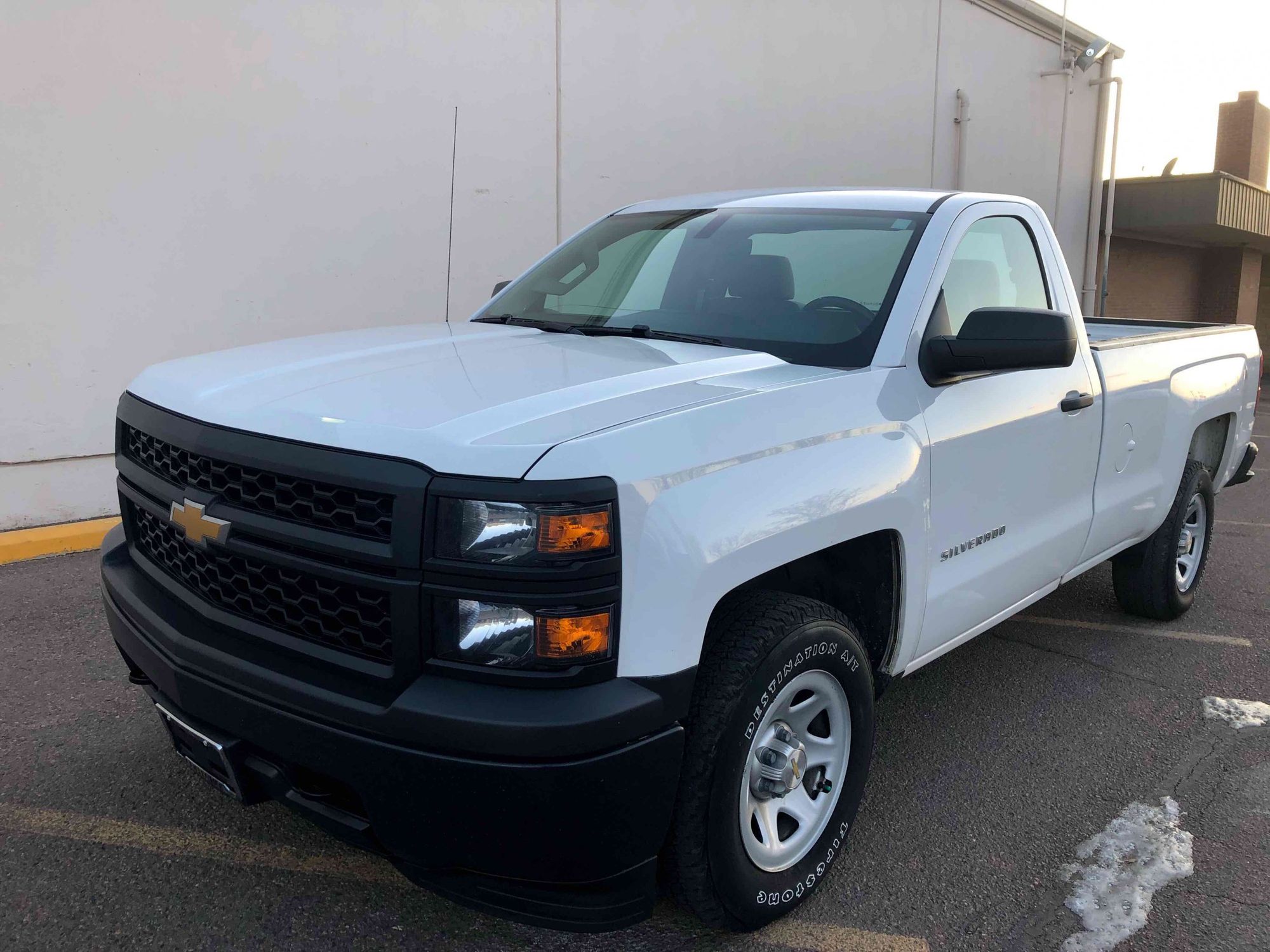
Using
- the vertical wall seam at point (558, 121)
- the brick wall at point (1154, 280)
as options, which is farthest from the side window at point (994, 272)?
the brick wall at point (1154, 280)

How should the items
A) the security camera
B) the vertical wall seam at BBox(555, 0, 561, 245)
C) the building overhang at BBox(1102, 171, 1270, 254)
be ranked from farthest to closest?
the building overhang at BBox(1102, 171, 1270, 254) < the security camera < the vertical wall seam at BBox(555, 0, 561, 245)

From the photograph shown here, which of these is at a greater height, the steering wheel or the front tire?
the steering wheel

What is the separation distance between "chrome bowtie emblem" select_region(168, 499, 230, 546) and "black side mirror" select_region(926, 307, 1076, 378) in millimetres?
1948

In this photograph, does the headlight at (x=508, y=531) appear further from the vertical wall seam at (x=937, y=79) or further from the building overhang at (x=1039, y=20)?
the building overhang at (x=1039, y=20)

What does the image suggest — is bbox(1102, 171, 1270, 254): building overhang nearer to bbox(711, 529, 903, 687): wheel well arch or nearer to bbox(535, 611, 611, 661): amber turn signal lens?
bbox(711, 529, 903, 687): wheel well arch

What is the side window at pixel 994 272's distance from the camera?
3.35 m

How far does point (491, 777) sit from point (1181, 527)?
4.06 meters

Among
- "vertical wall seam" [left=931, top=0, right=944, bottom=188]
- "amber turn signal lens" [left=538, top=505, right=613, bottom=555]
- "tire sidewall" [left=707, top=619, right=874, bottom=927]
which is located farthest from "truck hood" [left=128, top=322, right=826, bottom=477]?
"vertical wall seam" [left=931, top=0, right=944, bottom=188]

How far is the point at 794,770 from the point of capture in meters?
2.51

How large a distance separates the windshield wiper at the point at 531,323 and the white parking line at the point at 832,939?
1.90m

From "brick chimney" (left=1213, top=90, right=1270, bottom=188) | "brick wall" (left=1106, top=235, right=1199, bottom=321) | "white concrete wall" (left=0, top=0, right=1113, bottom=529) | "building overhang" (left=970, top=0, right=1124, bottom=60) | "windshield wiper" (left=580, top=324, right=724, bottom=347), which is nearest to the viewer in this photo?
"windshield wiper" (left=580, top=324, right=724, bottom=347)

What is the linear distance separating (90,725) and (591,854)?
2.34 m

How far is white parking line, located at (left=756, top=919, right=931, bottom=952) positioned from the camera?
2559mm

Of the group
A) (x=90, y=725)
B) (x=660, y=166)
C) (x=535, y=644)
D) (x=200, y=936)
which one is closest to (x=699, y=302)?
(x=535, y=644)
